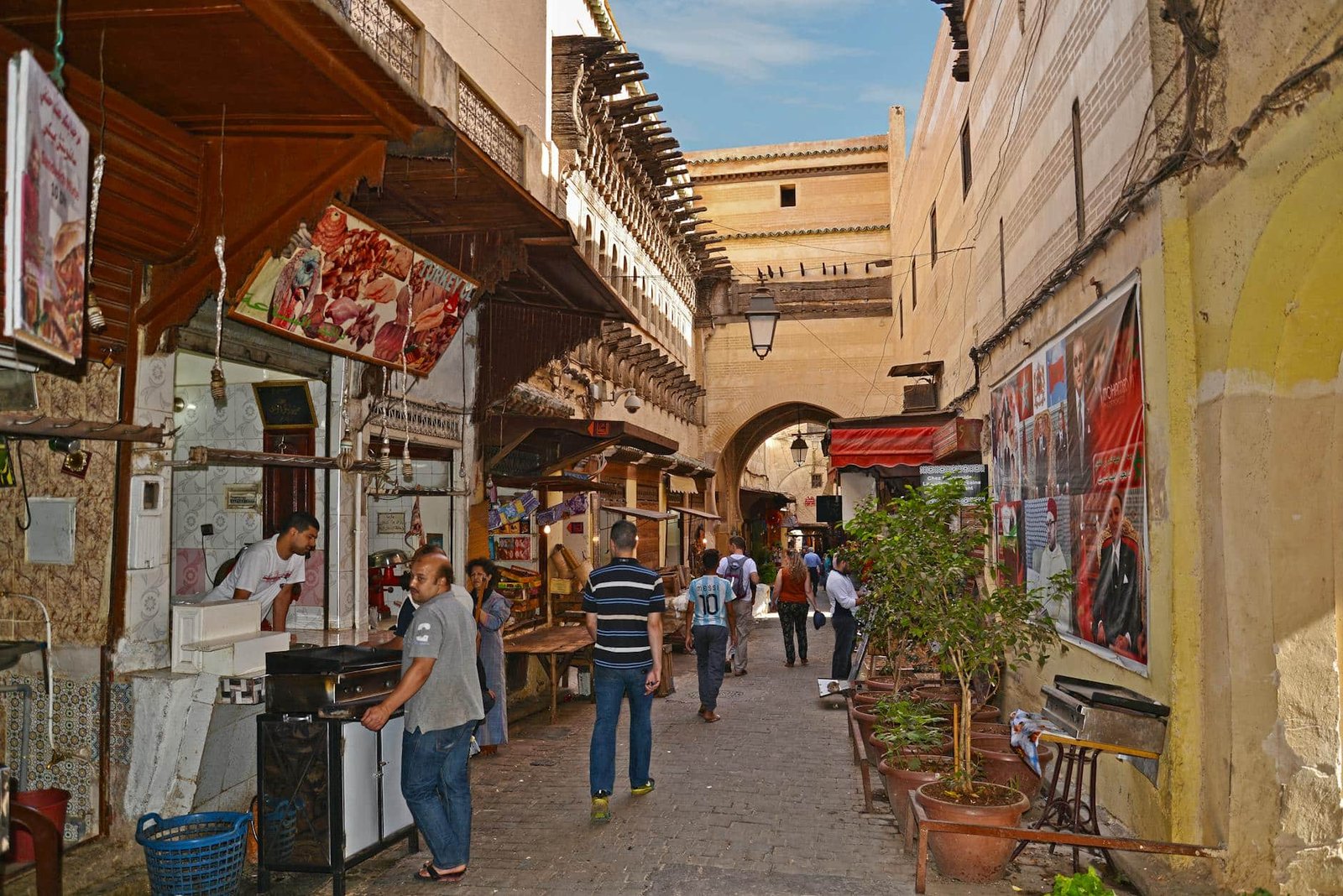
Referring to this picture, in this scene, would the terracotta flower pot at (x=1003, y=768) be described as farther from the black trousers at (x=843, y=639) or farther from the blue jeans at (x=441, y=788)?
the black trousers at (x=843, y=639)

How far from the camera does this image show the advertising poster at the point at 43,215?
2.93 metres

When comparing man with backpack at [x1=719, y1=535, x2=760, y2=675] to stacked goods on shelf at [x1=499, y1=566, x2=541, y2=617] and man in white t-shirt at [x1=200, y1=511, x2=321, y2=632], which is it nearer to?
stacked goods on shelf at [x1=499, y1=566, x2=541, y2=617]

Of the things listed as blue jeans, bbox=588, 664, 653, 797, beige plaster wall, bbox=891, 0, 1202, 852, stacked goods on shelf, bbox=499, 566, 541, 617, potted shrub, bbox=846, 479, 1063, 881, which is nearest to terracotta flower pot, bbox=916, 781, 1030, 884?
potted shrub, bbox=846, 479, 1063, 881

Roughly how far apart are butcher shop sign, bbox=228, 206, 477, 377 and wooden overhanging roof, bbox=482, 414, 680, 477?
1.94 m

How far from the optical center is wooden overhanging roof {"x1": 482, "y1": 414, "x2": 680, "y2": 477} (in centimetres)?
1108

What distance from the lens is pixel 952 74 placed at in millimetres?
13430

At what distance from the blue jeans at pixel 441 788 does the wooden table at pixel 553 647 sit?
422cm

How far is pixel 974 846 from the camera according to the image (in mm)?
4980

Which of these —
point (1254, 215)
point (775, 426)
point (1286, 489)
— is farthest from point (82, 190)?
point (775, 426)

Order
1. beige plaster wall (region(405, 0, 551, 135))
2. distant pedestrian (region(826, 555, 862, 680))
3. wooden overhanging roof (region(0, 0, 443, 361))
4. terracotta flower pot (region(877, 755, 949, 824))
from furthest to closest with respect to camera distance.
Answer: beige plaster wall (region(405, 0, 551, 135)), distant pedestrian (region(826, 555, 862, 680)), terracotta flower pot (region(877, 755, 949, 824)), wooden overhanging roof (region(0, 0, 443, 361))

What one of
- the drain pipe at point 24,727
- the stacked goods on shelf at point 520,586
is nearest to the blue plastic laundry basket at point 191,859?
the drain pipe at point 24,727

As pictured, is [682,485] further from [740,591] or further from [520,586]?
[520,586]

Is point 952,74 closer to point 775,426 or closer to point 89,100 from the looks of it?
point 89,100

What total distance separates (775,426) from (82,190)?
31.9 meters
